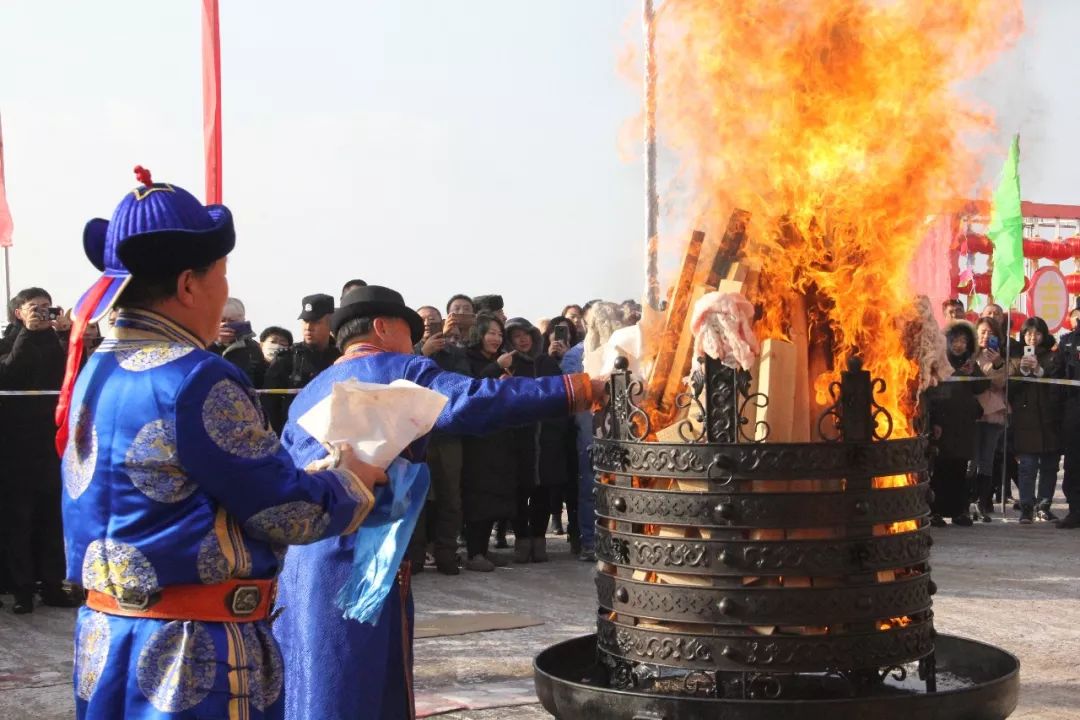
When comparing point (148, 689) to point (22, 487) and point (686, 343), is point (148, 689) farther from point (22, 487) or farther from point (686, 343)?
point (22, 487)

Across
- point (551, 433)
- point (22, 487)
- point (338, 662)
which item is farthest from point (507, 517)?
point (338, 662)

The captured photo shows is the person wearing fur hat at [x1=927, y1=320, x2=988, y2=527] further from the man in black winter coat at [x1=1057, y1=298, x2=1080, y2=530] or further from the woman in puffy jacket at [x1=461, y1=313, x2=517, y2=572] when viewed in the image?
the woman in puffy jacket at [x1=461, y1=313, x2=517, y2=572]

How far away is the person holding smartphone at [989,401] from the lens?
566 inches

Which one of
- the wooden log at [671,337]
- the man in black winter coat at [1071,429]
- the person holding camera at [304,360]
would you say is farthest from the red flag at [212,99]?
the man in black winter coat at [1071,429]

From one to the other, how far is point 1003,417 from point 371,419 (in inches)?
455

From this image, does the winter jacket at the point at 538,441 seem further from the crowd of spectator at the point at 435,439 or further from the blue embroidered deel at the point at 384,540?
the blue embroidered deel at the point at 384,540

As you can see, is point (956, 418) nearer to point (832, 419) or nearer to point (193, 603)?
point (832, 419)

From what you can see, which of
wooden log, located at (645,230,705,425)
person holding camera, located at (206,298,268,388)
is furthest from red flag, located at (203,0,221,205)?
wooden log, located at (645,230,705,425)

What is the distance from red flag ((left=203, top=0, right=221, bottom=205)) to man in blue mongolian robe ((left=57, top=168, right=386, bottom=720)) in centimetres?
749

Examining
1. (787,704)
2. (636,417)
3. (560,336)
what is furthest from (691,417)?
(560,336)

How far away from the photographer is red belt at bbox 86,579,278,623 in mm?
3434

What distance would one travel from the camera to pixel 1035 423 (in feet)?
47.4

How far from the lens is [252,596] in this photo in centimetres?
356

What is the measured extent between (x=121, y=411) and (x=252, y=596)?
570mm
